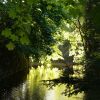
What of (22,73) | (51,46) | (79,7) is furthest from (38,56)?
(79,7)

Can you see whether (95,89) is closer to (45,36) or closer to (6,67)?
(45,36)

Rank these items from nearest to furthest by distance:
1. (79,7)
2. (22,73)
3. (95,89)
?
(79,7) → (95,89) → (22,73)

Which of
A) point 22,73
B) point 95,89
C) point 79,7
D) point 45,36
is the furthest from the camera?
point 22,73

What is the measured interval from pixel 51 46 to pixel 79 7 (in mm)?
25137

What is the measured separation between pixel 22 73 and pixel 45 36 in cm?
750

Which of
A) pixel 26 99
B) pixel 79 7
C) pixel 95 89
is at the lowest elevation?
pixel 26 99

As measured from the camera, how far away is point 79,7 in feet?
10.3

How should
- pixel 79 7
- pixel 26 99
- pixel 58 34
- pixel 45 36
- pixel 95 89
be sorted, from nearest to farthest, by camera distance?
pixel 79 7 → pixel 95 89 → pixel 26 99 → pixel 45 36 → pixel 58 34

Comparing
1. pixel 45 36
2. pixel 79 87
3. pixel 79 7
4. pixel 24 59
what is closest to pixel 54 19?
pixel 45 36

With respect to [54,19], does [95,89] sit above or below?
below

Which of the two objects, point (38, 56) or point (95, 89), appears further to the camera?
point (38, 56)

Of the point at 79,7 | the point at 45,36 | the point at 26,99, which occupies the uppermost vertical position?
the point at 45,36

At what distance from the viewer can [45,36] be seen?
27.3 m

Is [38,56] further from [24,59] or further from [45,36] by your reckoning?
[24,59]
